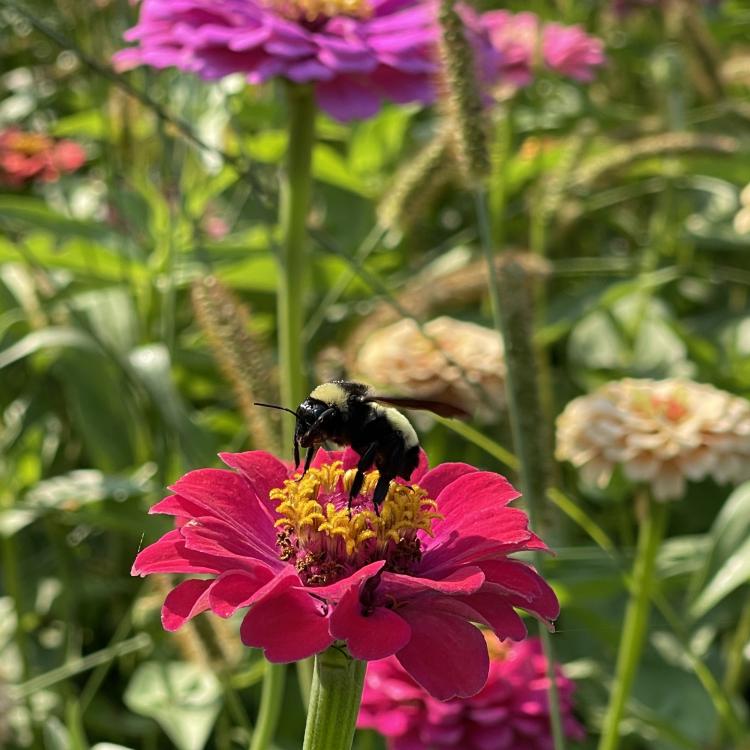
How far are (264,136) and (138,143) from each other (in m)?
0.23

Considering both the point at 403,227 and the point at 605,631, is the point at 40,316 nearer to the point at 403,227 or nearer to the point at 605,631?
the point at 403,227

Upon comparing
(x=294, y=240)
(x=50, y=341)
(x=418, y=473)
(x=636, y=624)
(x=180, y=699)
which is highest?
(x=418, y=473)

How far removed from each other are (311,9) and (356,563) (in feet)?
2.49

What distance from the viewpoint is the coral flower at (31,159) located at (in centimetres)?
204

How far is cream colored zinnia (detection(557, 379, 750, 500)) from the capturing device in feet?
3.47

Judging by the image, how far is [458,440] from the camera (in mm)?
1423

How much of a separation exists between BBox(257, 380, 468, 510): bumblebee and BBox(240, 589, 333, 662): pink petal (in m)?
0.10

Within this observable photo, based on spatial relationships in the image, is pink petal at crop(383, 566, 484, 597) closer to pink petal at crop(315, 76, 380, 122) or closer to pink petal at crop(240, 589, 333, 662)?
pink petal at crop(240, 589, 333, 662)

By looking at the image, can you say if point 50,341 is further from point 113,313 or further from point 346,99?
point 346,99

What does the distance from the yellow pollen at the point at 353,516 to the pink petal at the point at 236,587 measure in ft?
0.21

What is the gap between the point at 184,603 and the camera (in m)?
0.54

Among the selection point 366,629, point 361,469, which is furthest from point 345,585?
point 361,469

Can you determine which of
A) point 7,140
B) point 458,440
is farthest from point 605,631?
point 7,140

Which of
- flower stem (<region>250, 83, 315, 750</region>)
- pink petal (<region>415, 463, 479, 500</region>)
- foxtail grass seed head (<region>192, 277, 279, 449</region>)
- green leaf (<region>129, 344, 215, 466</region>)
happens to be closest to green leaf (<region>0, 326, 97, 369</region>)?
green leaf (<region>129, 344, 215, 466</region>)
